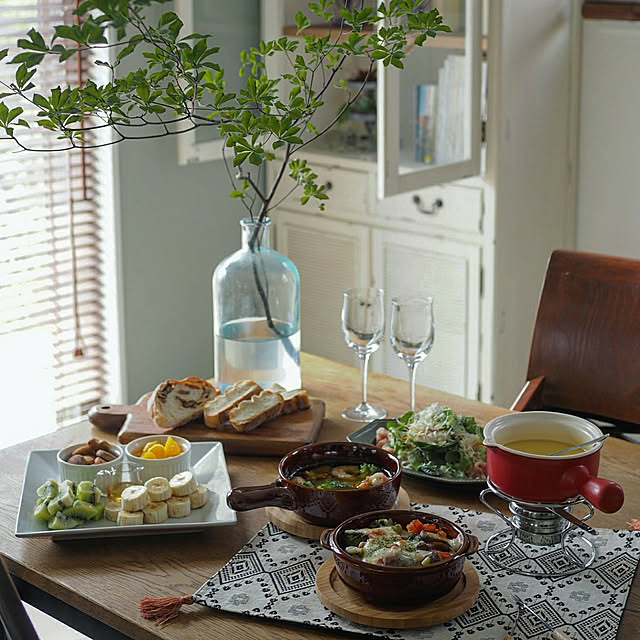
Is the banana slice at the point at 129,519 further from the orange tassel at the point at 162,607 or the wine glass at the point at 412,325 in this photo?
the wine glass at the point at 412,325

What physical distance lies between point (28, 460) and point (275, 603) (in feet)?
1.81

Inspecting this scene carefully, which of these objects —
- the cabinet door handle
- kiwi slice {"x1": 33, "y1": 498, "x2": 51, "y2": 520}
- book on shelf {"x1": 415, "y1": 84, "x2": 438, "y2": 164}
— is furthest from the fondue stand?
the cabinet door handle

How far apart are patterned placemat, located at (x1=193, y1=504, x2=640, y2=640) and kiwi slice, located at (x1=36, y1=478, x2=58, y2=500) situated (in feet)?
0.93

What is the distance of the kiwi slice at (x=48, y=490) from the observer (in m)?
1.36

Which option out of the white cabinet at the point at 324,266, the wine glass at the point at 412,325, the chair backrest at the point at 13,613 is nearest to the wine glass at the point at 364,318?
the wine glass at the point at 412,325

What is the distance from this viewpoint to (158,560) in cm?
128

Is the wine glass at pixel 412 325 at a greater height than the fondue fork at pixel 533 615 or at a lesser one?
greater

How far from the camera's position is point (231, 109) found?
1.50 metres

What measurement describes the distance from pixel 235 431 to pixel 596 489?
0.65m

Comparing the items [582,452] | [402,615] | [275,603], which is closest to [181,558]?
[275,603]

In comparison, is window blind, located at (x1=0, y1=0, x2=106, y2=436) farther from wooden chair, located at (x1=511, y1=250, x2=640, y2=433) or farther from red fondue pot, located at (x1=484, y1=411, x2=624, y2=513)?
red fondue pot, located at (x1=484, y1=411, x2=624, y2=513)

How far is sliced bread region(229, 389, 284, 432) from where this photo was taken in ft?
5.24

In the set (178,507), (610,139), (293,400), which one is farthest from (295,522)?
(610,139)

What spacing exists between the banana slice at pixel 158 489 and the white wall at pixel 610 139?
225 centimetres
